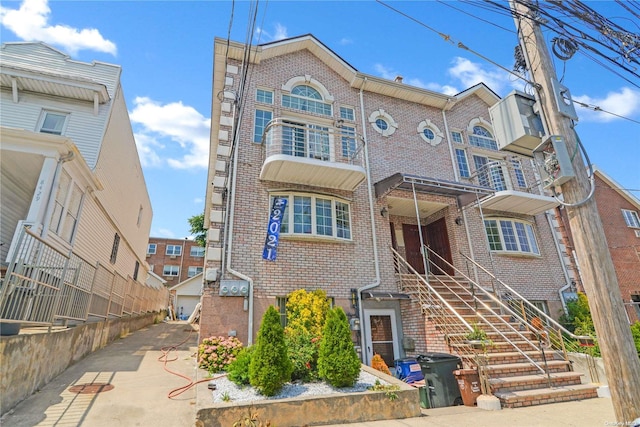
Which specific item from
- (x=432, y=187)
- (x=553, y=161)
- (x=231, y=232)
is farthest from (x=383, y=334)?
(x=553, y=161)

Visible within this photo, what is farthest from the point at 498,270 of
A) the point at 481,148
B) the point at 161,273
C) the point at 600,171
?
the point at 161,273

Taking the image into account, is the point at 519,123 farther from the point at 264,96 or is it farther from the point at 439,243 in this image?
the point at 264,96

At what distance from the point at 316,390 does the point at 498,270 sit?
29.7ft

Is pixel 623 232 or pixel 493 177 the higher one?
pixel 493 177

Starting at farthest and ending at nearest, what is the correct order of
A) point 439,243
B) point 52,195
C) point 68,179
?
point 439,243, point 68,179, point 52,195

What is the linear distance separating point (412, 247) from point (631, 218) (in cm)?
1752

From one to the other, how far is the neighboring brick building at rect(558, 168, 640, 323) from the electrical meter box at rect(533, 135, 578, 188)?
45.0 feet

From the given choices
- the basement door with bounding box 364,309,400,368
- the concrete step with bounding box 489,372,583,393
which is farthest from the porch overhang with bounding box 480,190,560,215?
the concrete step with bounding box 489,372,583,393

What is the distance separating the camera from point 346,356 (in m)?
5.84

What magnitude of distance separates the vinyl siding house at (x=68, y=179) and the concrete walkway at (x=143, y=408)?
1.31 meters

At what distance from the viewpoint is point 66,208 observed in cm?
952

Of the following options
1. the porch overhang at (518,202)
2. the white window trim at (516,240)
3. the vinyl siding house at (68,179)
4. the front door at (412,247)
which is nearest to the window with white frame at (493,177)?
the porch overhang at (518,202)

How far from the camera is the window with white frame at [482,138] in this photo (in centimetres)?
1436

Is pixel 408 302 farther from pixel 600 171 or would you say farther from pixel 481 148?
pixel 600 171
